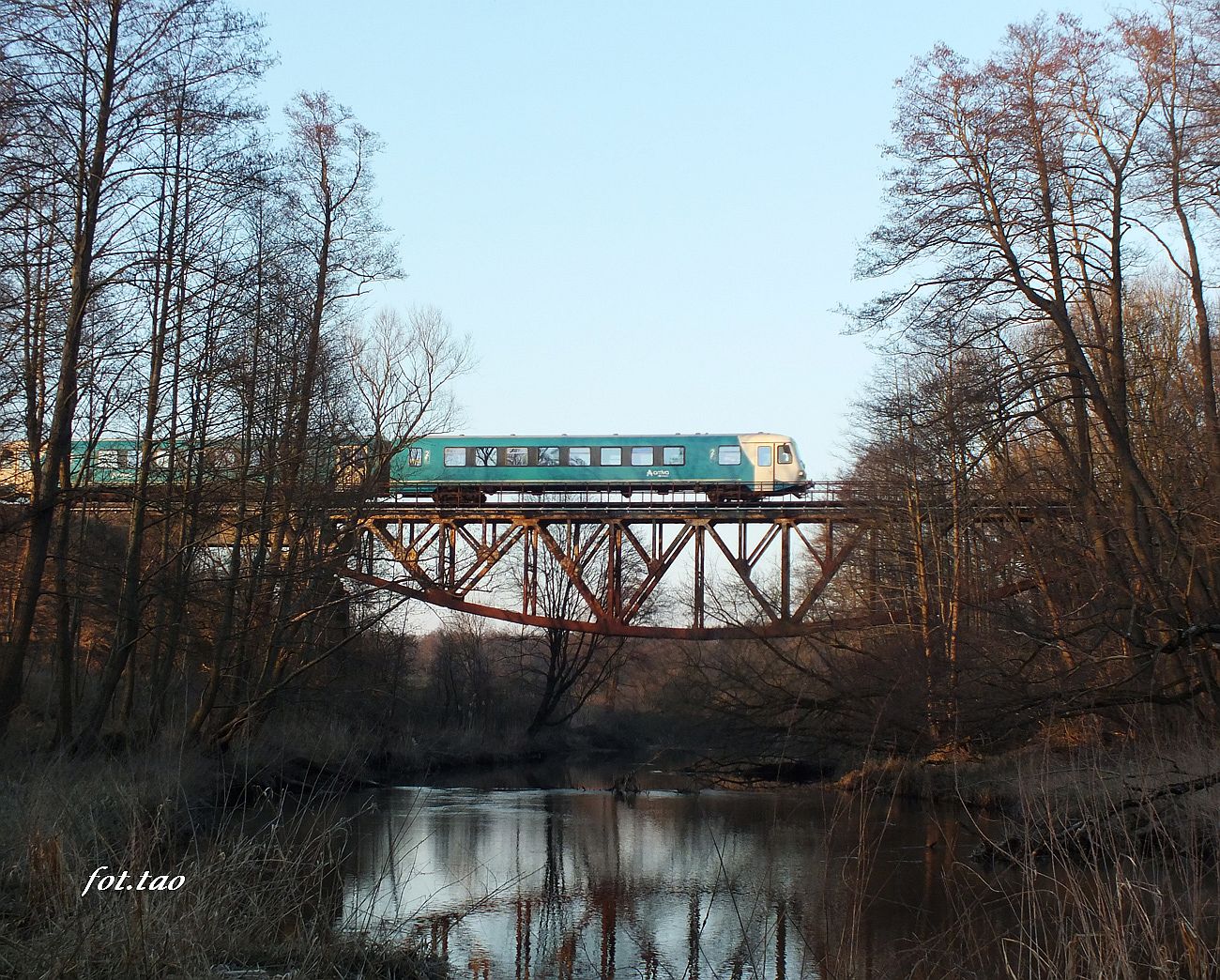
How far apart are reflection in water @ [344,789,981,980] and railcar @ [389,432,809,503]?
12512 mm

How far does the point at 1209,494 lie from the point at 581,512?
15203 mm

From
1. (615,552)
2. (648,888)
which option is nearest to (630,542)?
(615,552)

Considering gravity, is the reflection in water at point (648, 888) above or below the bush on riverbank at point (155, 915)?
below

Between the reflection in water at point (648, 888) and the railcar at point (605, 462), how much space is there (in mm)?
12512

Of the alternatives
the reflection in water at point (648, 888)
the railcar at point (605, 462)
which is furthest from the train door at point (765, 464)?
the reflection in water at point (648, 888)

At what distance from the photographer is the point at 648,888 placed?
12.2 metres

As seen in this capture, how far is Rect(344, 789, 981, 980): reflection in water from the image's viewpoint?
8641mm

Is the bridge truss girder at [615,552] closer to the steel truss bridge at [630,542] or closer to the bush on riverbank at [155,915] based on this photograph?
the steel truss bridge at [630,542]

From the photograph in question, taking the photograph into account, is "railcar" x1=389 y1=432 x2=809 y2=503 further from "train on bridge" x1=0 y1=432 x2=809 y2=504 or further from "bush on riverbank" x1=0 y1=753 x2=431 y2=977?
"bush on riverbank" x1=0 y1=753 x2=431 y2=977

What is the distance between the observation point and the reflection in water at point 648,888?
864cm

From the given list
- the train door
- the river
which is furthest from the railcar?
the river

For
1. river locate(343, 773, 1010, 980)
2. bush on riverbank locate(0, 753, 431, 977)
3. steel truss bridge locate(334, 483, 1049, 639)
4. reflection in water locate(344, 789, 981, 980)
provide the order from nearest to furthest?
1. bush on riverbank locate(0, 753, 431, 977)
2. river locate(343, 773, 1010, 980)
3. reflection in water locate(344, 789, 981, 980)
4. steel truss bridge locate(334, 483, 1049, 639)

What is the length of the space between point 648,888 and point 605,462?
20.1 metres

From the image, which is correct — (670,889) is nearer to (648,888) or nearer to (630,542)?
(648,888)
